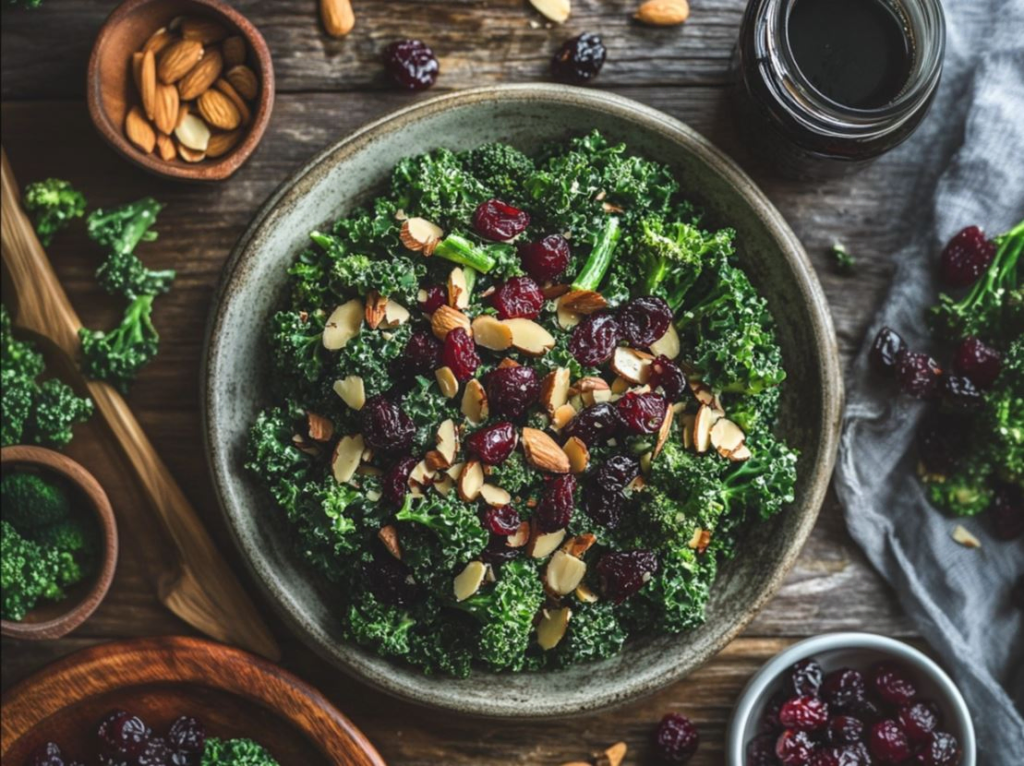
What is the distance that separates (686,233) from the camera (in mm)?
2141

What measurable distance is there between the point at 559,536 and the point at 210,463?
786 millimetres

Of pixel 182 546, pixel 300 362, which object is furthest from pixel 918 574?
pixel 182 546

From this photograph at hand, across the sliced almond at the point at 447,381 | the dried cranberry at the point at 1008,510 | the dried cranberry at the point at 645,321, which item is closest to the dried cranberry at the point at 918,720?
the dried cranberry at the point at 1008,510

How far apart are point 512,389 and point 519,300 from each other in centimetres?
19

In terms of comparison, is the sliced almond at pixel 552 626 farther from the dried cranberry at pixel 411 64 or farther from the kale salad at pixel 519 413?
the dried cranberry at pixel 411 64

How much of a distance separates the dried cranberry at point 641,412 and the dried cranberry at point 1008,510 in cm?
96

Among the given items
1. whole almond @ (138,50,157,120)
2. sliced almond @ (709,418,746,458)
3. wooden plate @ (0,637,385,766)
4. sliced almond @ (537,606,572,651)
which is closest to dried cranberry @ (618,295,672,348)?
sliced almond @ (709,418,746,458)

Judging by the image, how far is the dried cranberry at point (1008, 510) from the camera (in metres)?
2.45

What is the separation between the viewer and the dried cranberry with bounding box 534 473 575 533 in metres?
2.06

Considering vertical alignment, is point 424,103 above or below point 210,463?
above

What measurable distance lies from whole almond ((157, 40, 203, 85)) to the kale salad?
60 cm

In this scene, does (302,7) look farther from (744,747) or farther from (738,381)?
(744,747)

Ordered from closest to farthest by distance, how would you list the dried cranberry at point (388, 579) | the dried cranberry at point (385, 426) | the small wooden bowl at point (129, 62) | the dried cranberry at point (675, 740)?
the dried cranberry at point (385, 426) → the dried cranberry at point (388, 579) → the small wooden bowl at point (129, 62) → the dried cranberry at point (675, 740)

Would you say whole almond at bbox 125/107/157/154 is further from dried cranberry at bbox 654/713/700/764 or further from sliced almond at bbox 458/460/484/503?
dried cranberry at bbox 654/713/700/764
